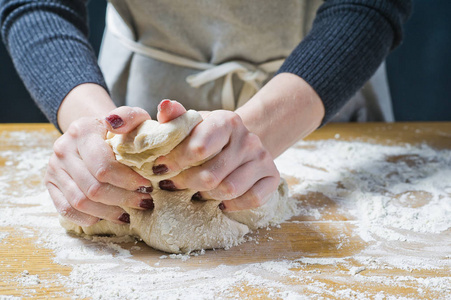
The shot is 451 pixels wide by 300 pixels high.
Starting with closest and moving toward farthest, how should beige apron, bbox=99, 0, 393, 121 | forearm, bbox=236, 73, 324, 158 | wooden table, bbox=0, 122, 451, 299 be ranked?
wooden table, bbox=0, 122, 451, 299, forearm, bbox=236, 73, 324, 158, beige apron, bbox=99, 0, 393, 121

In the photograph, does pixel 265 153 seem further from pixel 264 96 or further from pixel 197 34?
pixel 197 34

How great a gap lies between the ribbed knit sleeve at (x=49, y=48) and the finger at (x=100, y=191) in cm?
29

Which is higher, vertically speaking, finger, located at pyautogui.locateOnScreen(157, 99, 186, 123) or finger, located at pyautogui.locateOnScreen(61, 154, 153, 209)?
finger, located at pyautogui.locateOnScreen(157, 99, 186, 123)

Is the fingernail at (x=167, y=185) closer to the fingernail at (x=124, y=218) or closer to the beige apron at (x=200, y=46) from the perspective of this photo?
the fingernail at (x=124, y=218)

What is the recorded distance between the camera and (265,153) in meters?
0.78

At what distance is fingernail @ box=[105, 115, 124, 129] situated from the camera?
0.66m

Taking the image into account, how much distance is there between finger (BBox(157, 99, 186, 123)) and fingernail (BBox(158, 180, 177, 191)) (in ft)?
0.37

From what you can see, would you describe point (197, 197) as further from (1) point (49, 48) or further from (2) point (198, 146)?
(1) point (49, 48)

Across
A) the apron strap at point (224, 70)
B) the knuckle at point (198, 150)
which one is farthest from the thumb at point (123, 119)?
the apron strap at point (224, 70)

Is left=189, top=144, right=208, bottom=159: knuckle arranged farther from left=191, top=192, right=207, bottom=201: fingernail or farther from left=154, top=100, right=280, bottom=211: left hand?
left=191, top=192, right=207, bottom=201: fingernail

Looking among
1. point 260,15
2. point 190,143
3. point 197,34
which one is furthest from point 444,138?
point 190,143

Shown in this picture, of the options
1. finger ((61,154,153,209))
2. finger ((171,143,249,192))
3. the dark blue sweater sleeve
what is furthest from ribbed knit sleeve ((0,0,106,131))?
finger ((171,143,249,192))

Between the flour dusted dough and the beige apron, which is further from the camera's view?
the beige apron

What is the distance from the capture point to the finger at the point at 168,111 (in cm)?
69
